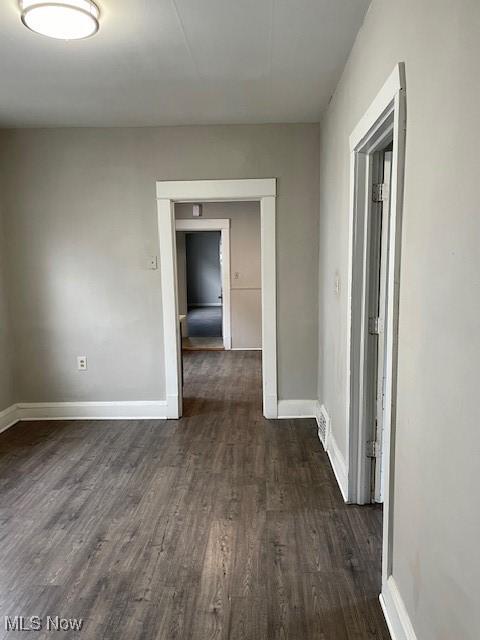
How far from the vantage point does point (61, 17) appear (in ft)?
6.18

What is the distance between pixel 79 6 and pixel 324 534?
2.73m

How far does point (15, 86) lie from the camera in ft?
9.11

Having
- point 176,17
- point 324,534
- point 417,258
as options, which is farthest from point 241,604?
point 176,17

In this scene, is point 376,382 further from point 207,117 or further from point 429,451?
point 207,117

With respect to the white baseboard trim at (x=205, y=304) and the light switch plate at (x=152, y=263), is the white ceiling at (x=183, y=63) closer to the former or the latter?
the light switch plate at (x=152, y=263)

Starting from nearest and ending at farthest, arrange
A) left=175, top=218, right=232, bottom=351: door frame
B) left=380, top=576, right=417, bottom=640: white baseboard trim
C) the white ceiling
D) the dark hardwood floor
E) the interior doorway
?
left=380, top=576, right=417, bottom=640: white baseboard trim
the dark hardwood floor
the white ceiling
the interior doorway
left=175, top=218, right=232, bottom=351: door frame

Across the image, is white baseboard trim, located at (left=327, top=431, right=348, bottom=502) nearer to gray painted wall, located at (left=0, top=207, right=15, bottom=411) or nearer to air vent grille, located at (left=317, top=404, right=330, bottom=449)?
air vent grille, located at (left=317, top=404, right=330, bottom=449)

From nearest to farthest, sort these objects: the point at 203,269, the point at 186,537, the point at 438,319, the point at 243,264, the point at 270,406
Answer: the point at 438,319, the point at 186,537, the point at 270,406, the point at 243,264, the point at 203,269

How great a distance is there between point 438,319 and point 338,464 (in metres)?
1.86

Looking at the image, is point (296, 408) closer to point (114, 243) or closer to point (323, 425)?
point (323, 425)

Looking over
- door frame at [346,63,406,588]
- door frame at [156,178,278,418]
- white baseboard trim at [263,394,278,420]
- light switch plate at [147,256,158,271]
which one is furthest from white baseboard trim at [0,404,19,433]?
door frame at [346,63,406,588]

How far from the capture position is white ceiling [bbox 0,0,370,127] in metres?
1.99

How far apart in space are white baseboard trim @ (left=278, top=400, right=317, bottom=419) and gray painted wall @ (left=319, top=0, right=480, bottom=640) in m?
2.29

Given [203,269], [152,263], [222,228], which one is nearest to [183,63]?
[152,263]
